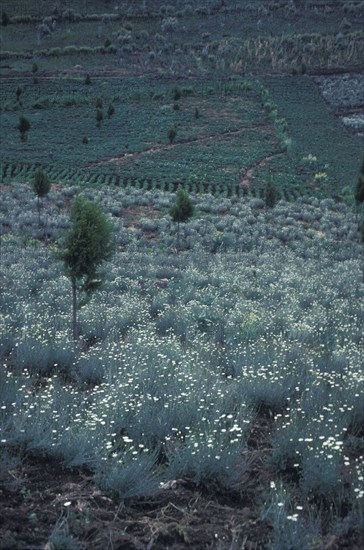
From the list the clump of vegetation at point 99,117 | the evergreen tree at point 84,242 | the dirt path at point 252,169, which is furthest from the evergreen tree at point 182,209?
the clump of vegetation at point 99,117

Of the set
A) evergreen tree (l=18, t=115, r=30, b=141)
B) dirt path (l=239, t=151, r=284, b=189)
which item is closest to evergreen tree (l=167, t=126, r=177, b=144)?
dirt path (l=239, t=151, r=284, b=189)

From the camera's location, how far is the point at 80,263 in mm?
12141

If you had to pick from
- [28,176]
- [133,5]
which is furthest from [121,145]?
[133,5]

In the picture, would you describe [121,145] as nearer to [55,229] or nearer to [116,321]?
[55,229]

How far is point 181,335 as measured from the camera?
11922 millimetres

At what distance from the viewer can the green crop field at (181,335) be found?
5.48 m

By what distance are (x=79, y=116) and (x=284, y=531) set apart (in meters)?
59.7

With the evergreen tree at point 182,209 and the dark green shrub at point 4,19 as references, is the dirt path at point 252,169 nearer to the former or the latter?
the evergreen tree at point 182,209

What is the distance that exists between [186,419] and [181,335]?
5044mm

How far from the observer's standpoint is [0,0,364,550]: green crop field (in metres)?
5.48

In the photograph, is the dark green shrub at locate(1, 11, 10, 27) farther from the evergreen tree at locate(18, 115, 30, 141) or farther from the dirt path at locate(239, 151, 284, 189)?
the dirt path at locate(239, 151, 284, 189)

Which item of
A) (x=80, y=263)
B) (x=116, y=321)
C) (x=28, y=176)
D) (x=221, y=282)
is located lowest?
(x=28, y=176)

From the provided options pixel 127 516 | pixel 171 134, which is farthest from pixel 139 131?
pixel 127 516

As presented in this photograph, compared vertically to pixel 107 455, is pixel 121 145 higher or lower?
lower
